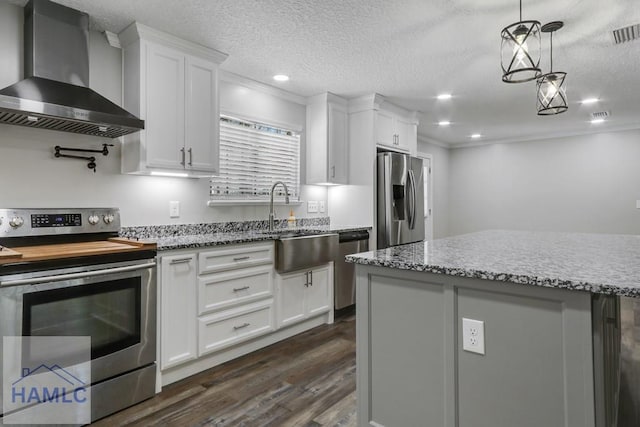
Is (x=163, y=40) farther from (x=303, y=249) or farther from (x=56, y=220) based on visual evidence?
(x=303, y=249)

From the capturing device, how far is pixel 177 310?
2.39 metres

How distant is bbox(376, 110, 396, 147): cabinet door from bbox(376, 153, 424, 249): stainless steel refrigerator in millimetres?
245

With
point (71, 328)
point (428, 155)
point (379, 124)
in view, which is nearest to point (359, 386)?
point (71, 328)

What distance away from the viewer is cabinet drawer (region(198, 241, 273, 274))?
253cm

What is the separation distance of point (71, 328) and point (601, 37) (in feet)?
12.6

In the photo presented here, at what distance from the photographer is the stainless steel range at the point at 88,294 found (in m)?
1.75

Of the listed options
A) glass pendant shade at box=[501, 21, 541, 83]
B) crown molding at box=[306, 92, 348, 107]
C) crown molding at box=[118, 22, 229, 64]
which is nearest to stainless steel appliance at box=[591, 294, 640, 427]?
glass pendant shade at box=[501, 21, 541, 83]

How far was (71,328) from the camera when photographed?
1.91m

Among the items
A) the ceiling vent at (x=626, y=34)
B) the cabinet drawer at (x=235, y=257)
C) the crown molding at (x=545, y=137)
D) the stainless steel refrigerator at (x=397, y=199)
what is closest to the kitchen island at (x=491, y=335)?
the cabinet drawer at (x=235, y=257)

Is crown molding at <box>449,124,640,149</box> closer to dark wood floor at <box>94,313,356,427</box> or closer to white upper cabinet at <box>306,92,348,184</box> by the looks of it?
white upper cabinet at <box>306,92,348,184</box>

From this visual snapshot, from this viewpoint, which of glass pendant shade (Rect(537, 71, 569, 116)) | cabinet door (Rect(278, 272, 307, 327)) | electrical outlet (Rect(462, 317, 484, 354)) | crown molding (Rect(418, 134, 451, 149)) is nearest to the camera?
electrical outlet (Rect(462, 317, 484, 354))

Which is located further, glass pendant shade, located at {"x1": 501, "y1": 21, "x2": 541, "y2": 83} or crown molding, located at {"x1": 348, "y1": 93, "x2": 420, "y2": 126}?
crown molding, located at {"x1": 348, "y1": 93, "x2": 420, "y2": 126}

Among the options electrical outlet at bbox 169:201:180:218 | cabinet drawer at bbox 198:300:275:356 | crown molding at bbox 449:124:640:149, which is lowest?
cabinet drawer at bbox 198:300:275:356

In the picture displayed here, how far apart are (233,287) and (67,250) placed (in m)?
1.08
